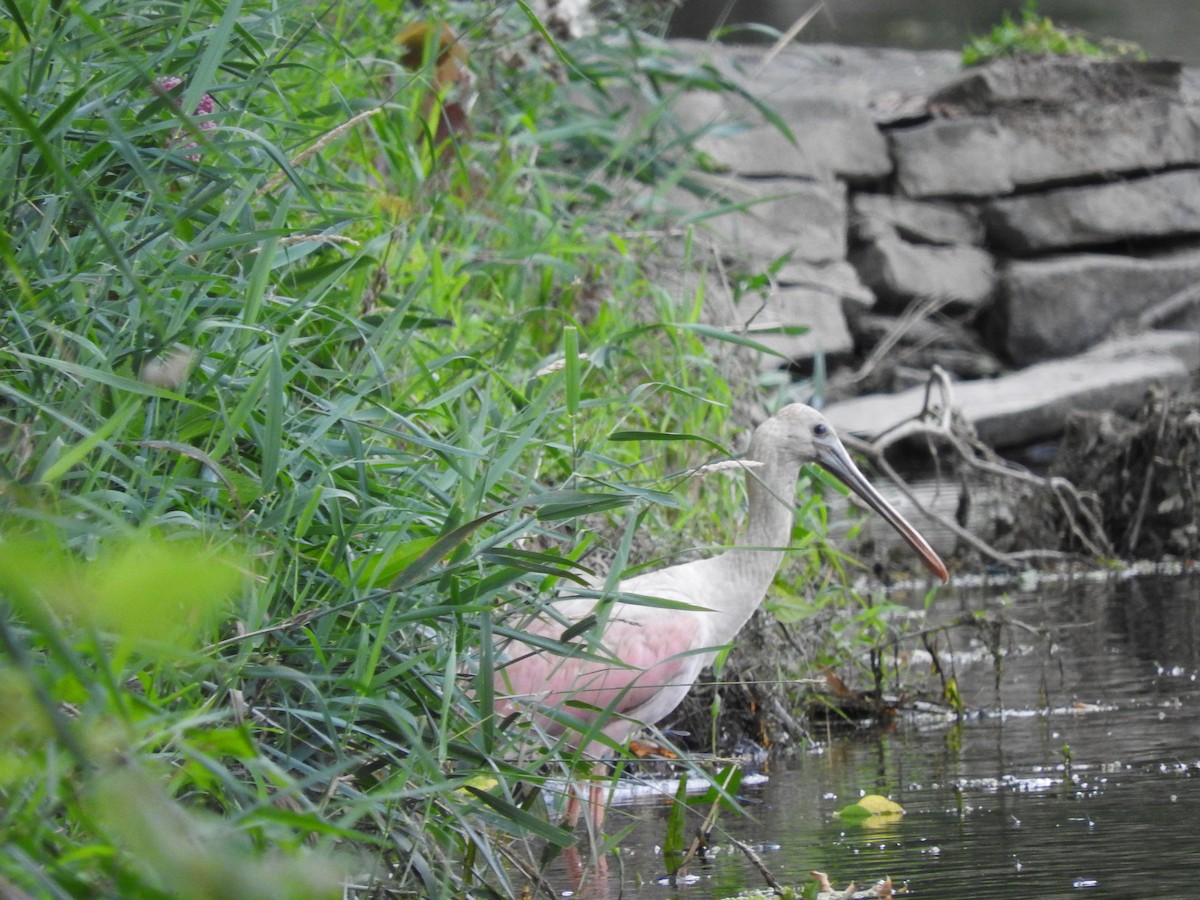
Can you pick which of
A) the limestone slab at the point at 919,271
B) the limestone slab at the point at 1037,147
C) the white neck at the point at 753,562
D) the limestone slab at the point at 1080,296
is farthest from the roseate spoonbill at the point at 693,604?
the limestone slab at the point at 1037,147

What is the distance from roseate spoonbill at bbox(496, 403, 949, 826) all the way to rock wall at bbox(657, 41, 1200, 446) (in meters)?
9.00

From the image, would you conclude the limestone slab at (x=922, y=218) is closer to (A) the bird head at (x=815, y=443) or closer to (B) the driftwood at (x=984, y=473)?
(B) the driftwood at (x=984, y=473)

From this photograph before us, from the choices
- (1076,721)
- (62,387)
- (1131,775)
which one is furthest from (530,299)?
(62,387)

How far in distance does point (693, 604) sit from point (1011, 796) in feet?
2.82

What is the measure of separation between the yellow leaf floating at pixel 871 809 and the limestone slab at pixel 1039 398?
760cm

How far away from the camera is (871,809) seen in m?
3.62

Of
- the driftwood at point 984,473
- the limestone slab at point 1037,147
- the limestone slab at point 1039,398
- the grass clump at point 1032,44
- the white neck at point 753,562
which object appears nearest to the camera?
the white neck at point 753,562

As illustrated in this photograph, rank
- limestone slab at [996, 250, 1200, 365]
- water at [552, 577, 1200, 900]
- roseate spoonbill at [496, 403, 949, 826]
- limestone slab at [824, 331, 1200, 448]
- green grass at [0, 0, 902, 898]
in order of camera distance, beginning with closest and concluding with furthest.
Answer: green grass at [0, 0, 902, 898] → water at [552, 577, 1200, 900] → roseate spoonbill at [496, 403, 949, 826] → limestone slab at [824, 331, 1200, 448] → limestone slab at [996, 250, 1200, 365]

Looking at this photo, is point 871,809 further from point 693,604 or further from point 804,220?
point 804,220

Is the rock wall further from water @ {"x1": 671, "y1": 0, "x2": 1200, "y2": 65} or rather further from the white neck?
the white neck

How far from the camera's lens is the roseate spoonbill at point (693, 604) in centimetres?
380

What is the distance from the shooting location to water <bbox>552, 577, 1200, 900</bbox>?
120 inches

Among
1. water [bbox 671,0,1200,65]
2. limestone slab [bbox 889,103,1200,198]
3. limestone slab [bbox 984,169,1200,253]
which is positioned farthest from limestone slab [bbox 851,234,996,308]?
→ water [bbox 671,0,1200,65]

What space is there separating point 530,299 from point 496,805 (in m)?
3.50
